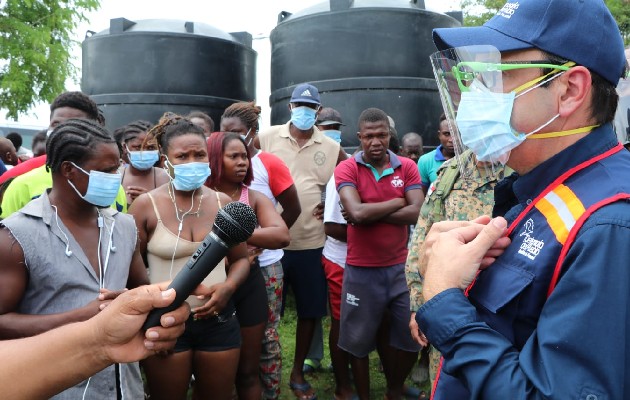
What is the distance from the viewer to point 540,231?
1.31 meters

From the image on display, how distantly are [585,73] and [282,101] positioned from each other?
6893mm

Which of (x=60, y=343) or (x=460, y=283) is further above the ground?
(x=460, y=283)

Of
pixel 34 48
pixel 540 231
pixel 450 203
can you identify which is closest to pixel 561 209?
pixel 540 231

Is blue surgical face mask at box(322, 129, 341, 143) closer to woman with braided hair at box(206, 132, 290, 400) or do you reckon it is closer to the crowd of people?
the crowd of people

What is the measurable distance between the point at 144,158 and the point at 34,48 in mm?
9755

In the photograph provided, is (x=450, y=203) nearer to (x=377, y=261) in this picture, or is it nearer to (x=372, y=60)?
(x=377, y=261)

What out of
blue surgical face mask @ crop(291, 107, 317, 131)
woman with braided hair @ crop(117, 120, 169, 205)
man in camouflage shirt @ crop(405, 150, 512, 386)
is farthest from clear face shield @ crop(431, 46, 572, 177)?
blue surgical face mask @ crop(291, 107, 317, 131)

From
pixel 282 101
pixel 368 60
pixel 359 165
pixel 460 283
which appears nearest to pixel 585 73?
pixel 460 283

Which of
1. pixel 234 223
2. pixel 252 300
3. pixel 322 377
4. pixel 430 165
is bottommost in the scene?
pixel 322 377

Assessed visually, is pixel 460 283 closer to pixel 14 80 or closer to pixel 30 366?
pixel 30 366

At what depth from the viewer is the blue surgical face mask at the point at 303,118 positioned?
5.36 meters

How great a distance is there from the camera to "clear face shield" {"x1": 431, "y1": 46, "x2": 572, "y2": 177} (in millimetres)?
1455

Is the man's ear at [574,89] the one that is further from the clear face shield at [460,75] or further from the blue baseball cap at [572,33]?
the clear face shield at [460,75]

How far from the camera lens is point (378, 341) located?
4.35 m
